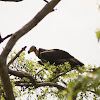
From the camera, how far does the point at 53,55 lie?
26.2 ft

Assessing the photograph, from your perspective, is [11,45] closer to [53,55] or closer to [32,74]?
[32,74]

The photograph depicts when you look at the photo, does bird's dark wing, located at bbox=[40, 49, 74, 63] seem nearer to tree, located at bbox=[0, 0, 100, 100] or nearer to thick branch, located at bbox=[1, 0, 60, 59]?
tree, located at bbox=[0, 0, 100, 100]

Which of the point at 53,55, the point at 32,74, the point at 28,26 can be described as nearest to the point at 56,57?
the point at 53,55

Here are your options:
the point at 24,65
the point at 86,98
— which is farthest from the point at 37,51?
the point at 86,98

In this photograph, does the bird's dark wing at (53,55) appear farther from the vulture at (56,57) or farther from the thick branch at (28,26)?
the thick branch at (28,26)

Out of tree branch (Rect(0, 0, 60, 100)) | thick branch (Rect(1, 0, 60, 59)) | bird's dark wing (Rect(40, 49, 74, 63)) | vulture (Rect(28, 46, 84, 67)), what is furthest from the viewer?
bird's dark wing (Rect(40, 49, 74, 63))

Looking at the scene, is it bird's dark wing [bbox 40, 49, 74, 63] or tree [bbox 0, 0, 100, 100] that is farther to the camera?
bird's dark wing [bbox 40, 49, 74, 63]

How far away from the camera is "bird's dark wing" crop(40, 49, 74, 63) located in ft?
25.8

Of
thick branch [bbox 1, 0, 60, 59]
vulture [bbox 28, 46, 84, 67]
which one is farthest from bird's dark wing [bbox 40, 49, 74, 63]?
thick branch [bbox 1, 0, 60, 59]

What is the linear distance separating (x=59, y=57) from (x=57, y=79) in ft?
5.17

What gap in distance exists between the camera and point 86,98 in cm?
703

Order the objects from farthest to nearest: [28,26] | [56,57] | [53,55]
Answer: [53,55] → [56,57] → [28,26]

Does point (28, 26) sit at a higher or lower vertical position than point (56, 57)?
higher

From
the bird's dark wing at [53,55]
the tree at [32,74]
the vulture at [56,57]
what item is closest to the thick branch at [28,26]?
the tree at [32,74]
